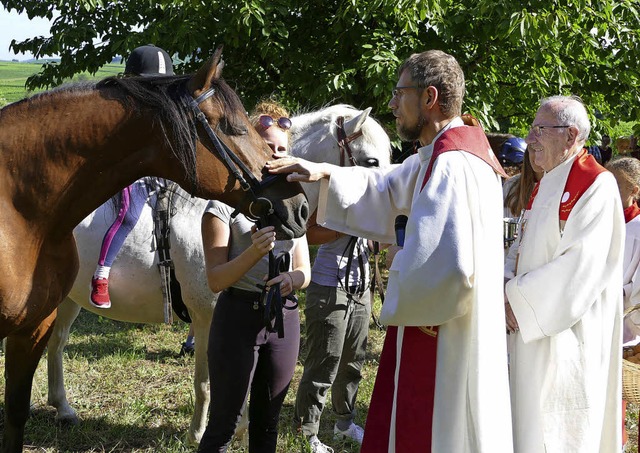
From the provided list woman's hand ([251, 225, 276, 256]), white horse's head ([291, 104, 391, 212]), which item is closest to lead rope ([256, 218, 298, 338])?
woman's hand ([251, 225, 276, 256])

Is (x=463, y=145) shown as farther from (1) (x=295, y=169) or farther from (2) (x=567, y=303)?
(2) (x=567, y=303)

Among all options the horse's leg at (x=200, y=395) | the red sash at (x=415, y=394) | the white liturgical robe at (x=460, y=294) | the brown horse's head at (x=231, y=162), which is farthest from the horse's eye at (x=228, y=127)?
the horse's leg at (x=200, y=395)

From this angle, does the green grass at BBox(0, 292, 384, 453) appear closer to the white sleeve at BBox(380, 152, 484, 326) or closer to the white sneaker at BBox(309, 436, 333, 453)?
the white sneaker at BBox(309, 436, 333, 453)

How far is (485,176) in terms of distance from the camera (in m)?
2.50

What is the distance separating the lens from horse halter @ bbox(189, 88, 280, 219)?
2.74m

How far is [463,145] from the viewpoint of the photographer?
2510mm

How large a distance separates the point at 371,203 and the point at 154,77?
3.33 feet

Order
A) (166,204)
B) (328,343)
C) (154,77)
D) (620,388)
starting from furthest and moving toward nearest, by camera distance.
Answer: (166,204)
(328,343)
(620,388)
(154,77)

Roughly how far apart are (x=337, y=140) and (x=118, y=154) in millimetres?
1801

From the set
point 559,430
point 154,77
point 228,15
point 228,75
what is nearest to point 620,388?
point 559,430

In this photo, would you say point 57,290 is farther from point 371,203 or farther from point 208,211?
point 371,203

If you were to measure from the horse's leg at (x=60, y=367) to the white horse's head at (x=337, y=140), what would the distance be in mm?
2011

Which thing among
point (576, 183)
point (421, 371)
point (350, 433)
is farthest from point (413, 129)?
point (350, 433)

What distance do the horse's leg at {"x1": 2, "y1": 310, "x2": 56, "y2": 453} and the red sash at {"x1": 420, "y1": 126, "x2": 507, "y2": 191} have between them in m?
2.03
